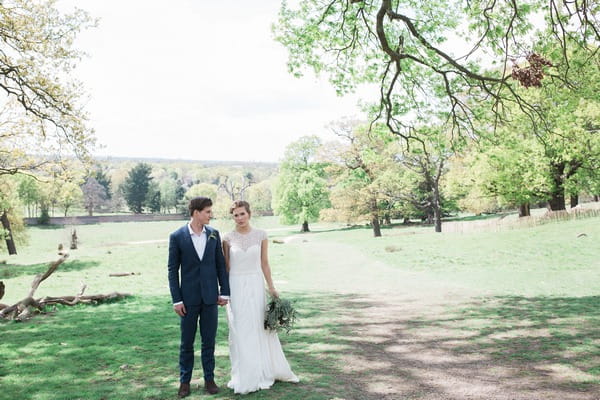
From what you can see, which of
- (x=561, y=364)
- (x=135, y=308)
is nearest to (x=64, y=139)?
(x=135, y=308)

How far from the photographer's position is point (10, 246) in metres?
36.7

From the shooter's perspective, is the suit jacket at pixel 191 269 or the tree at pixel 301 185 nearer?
the suit jacket at pixel 191 269

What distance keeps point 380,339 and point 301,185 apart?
47250 mm

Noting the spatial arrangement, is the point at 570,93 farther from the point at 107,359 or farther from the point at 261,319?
the point at 107,359

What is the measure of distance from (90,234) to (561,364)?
6685 cm

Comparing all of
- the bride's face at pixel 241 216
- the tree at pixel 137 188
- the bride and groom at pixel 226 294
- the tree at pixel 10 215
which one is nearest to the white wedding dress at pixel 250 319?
the bride and groom at pixel 226 294

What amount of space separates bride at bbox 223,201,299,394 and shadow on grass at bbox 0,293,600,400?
0.82 ft

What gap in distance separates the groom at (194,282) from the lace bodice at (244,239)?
242mm

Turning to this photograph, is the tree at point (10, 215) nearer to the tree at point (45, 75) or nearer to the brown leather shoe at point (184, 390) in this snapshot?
the tree at point (45, 75)

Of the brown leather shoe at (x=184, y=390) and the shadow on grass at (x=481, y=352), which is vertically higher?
the brown leather shoe at (x=184, y=390)

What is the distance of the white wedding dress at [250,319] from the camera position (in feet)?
17.3

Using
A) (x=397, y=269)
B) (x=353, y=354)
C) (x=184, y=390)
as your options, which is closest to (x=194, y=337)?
(x=184, y=390)

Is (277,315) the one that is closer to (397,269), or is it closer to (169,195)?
(397,269)

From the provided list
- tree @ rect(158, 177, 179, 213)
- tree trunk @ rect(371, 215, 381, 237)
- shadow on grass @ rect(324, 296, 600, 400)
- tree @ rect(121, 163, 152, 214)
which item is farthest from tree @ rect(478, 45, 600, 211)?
tree @ rect(158, 177, 179, 213)
